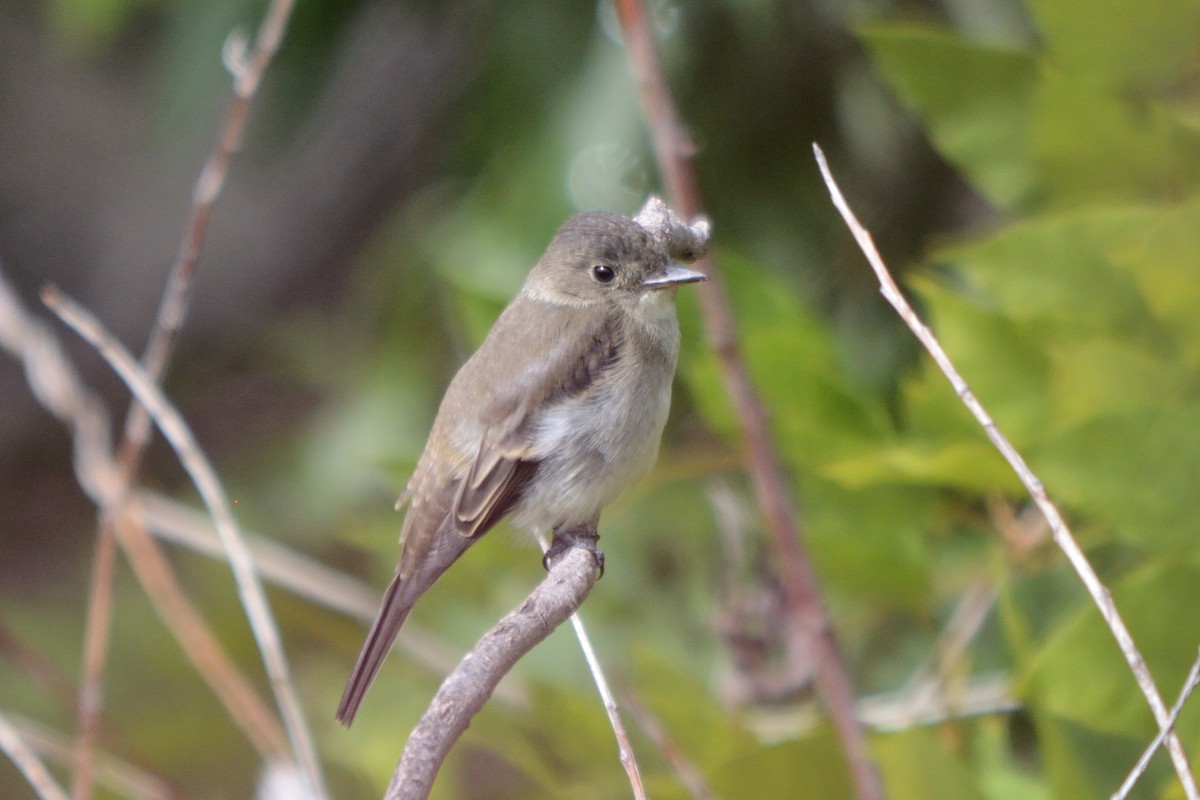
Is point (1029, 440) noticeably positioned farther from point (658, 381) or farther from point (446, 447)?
point (446, 447)

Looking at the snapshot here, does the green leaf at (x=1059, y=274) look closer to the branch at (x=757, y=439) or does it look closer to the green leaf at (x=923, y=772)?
the branch at (x=757, y=439)

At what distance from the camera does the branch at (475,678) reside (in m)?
1.05

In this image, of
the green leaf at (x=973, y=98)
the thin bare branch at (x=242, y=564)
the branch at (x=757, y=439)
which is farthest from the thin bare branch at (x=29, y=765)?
the green leaf at (x=973, y=98)

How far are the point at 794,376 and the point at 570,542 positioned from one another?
566mm

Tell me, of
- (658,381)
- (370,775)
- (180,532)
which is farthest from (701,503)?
(180,532)

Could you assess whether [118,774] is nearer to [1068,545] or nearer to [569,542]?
[569,542]

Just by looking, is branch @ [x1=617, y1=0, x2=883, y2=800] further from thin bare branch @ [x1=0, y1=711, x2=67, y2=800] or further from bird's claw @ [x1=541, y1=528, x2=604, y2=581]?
thin bare branch @ [x1=0, y1=711, x2=67, y2=800]

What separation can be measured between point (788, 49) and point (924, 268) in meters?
0.60

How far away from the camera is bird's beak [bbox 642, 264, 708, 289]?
1.99 m

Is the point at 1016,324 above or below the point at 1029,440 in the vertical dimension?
above

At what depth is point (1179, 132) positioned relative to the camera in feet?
7.54

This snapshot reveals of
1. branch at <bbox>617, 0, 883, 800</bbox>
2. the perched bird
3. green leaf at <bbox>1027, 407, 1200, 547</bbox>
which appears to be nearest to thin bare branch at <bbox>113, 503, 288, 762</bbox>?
the perched bird

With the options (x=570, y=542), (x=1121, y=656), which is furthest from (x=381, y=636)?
(x=1121, y=656)

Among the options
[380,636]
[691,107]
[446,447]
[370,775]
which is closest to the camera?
[380,636]
